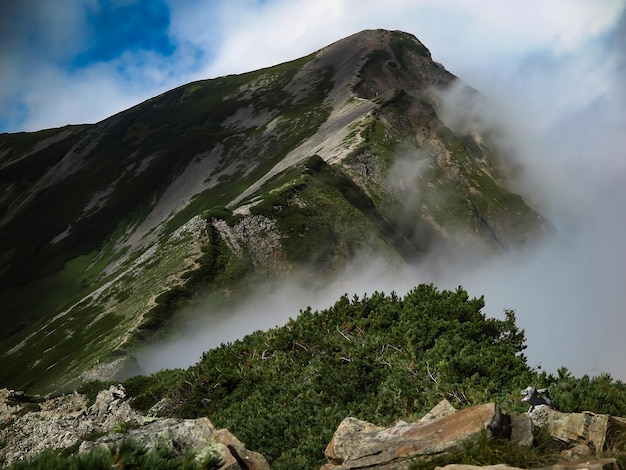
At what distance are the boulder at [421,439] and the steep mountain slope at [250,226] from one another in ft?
176

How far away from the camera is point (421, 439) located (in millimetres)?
11797

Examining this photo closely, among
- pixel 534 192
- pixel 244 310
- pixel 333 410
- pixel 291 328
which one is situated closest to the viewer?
pixel 333 410

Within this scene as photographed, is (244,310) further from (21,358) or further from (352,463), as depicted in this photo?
(352,463)

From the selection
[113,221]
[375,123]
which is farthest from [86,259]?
[375,123]

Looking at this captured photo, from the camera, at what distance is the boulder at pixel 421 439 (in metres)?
11.1

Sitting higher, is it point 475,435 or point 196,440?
point 196,440

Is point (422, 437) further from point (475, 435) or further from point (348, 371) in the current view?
point (348, 371)

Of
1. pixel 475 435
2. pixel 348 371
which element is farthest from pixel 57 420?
pixel 475 435

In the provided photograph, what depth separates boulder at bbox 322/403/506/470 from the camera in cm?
1114

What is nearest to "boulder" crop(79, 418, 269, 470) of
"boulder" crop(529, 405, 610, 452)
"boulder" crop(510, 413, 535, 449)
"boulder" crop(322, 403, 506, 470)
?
"boulder" crop(322, 403, 506, 470)

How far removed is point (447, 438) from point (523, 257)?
150 meters

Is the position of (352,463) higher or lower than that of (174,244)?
lower

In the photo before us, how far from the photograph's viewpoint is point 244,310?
249ft

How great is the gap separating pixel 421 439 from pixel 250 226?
77.2 m
